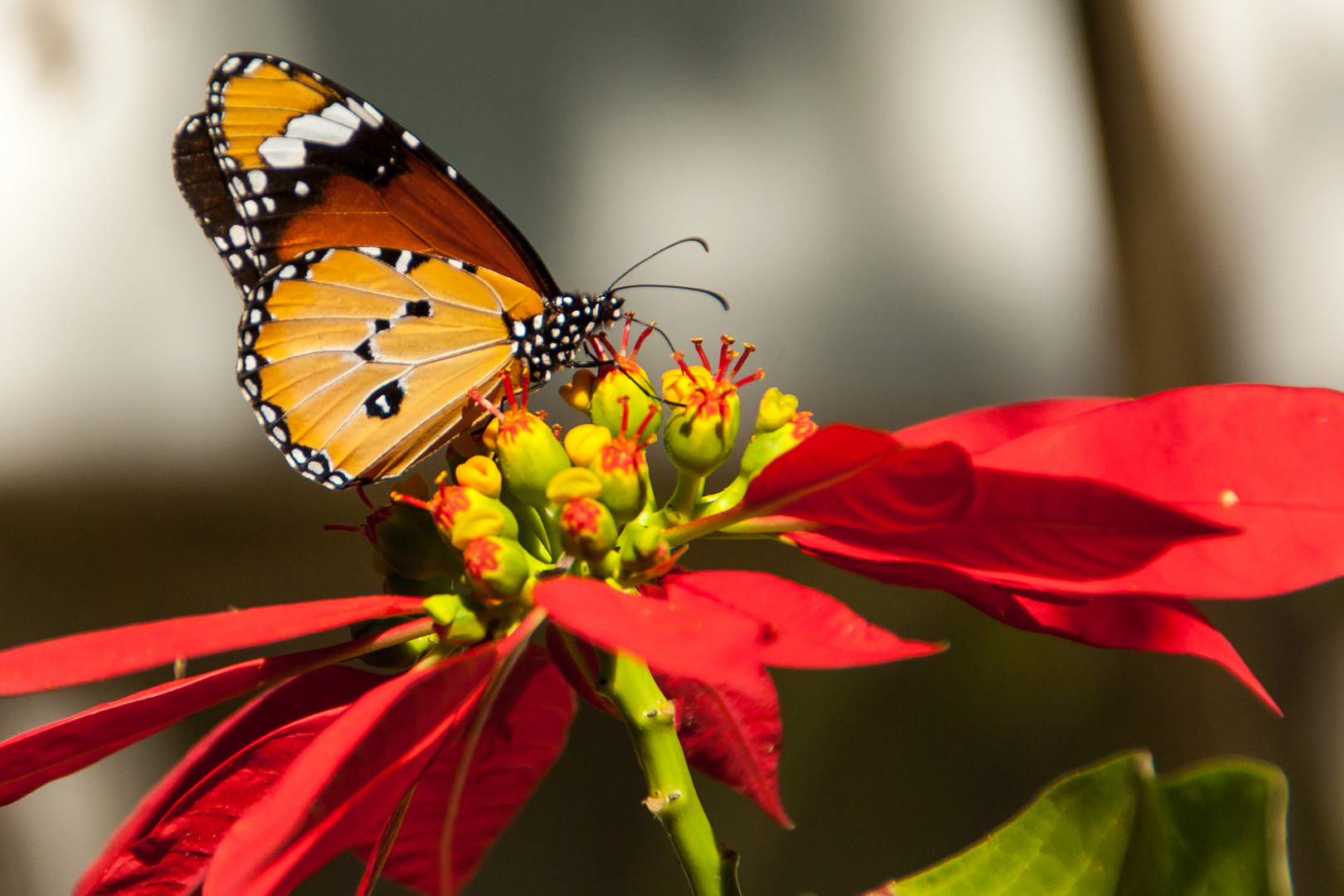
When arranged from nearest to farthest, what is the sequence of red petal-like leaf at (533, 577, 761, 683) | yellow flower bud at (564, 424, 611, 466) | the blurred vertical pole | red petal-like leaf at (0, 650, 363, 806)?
1. red petal-like leaf at (533, 577, 761, 683)
2. red petal-like leaf at (0, 650, 363, 806)
3. yellow flower bud at (564, 424, 611, 466)
4. the blurred vertical pole

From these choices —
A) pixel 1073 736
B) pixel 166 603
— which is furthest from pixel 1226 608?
pixel 166 603

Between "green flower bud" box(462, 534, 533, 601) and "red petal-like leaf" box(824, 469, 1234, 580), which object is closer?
"red petal-like leaf" box(824, 469, 1234, 580)

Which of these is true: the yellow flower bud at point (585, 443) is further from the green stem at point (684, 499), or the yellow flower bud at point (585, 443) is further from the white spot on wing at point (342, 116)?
the white spot on wing at point (342, 116)

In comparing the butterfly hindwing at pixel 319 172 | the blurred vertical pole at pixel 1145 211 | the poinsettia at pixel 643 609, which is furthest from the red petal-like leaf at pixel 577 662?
the blurred vertical pole at pixel 1145 211

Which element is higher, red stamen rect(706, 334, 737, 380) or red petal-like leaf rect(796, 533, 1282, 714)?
red stamen rect(706, 334, 737, 380)

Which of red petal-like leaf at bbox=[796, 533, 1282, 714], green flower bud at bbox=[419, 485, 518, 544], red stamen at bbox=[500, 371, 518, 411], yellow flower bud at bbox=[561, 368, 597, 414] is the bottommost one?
red petal-like leaf at bbox=[796, 533, 1282, 714]

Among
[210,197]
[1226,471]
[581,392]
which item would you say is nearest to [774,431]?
[581,392]

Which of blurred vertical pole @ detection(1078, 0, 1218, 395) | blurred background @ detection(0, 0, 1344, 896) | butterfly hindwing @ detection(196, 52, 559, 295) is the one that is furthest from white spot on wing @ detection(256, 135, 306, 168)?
blurred vertical pole @ detection(1078, 0, 1218, 395)

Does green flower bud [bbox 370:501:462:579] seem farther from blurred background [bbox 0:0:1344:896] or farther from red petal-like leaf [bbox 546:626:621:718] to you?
blurred background [bbox 0:0:1344:896]
